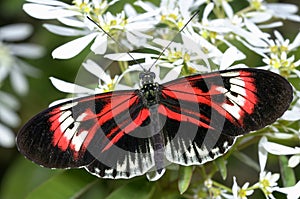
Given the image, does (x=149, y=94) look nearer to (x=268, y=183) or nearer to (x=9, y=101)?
(x=268, y=183)

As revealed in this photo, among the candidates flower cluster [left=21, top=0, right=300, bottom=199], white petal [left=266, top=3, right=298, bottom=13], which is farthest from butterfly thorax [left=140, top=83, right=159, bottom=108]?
white petal [left=266, top=3, right=298, bottom=13]

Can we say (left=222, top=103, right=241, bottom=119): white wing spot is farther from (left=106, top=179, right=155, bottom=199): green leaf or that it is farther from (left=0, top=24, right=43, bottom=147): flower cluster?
(left=0, top=24, right=43, bottom=147): flower cluster

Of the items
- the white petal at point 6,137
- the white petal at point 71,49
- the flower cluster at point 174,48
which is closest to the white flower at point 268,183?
A: the flower cluster at point 174,48

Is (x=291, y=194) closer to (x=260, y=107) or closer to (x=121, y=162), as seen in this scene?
(x=260, y=107)

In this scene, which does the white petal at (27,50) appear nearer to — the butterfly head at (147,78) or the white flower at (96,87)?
the white flower at (96,87)

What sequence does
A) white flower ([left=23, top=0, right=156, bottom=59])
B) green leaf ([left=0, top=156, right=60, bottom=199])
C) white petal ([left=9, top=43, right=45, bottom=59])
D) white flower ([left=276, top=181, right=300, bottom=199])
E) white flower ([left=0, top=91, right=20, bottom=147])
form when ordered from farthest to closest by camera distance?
1. white petal ([left=9, top=43, right=45, bottom=59])
2. white flower ([left=0, top=91, right=20, bottom=147])
3. green leaf ([left=0, top=156, right=60, bottom=199])
4. white flower ([left=23, top=0, right=156, bottom=59])
5. white flower ([left=276, top=181, right=300, bottom=199])

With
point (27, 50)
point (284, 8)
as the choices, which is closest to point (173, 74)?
point (284, 8)
